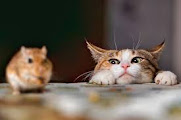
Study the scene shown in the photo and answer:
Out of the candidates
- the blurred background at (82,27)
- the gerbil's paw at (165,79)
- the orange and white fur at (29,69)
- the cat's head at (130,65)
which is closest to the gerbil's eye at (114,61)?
the cat's head at (130,65)

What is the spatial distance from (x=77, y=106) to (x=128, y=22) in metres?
1.23

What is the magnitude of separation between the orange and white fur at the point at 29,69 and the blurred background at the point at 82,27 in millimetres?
702

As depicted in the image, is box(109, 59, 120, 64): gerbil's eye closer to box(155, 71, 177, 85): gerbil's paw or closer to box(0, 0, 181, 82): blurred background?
box(155, 71, 177, 85): gerbil's paw

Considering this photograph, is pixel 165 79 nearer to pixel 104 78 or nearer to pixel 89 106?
pixel 104 78

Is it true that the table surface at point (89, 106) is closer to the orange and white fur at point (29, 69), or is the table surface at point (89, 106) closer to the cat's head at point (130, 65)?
the orange and white fur at point (29, 69)

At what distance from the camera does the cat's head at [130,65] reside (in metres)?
1.11

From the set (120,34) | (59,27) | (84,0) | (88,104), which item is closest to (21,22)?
(59,27)

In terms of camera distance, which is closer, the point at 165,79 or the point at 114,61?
the point at 165,79

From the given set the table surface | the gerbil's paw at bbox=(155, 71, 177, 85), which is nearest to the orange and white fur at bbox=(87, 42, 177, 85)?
the gerbil's paw at bbox=(155, 71, 177, 85)

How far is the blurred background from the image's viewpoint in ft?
5.18

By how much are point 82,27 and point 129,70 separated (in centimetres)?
69

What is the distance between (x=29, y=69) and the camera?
721 mm

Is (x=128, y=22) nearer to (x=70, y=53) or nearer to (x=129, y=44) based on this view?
(x=129, y=44)

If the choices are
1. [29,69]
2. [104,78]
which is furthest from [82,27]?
[29,69]
